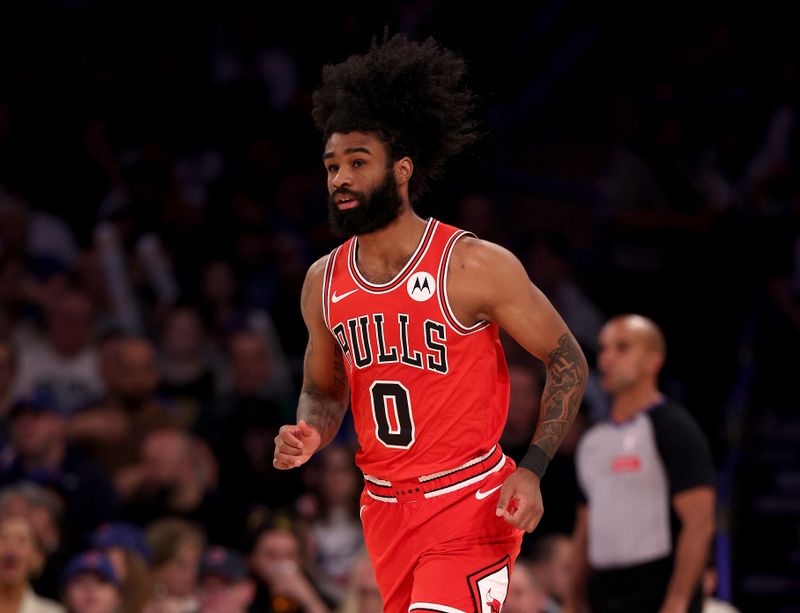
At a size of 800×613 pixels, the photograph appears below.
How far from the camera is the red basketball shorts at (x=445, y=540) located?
157 inches

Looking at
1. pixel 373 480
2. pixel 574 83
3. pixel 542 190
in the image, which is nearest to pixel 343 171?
pixel 373 480

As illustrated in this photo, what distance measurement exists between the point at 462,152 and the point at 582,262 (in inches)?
278

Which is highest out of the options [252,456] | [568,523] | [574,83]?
[574,83]

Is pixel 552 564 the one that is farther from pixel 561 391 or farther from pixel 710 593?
pixel 561 391

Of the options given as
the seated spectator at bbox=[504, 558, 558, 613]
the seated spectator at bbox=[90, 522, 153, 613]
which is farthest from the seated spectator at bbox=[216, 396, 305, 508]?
the seated spectator at bbox=[504, 558, 558, 613]

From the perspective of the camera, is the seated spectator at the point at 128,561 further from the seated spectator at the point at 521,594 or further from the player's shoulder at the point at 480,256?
the player's shoulder at the point at 480,256

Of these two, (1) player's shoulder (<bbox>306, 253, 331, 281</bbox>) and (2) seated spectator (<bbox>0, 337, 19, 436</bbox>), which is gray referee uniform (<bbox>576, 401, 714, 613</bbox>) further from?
(2) seated spectator (<bbox>0, 337, 19, 436</bbox>)

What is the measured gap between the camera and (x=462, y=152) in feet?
14.9

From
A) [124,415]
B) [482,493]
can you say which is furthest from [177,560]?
[482,493]

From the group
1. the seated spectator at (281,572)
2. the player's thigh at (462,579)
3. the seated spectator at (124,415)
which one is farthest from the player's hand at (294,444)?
the seated spectator at (124,415)

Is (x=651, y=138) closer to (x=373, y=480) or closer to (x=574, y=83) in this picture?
(x=574, y=83)

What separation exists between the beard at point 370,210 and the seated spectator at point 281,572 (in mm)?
3454

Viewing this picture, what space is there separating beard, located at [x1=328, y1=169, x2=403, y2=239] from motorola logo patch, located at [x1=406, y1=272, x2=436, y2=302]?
0.21m

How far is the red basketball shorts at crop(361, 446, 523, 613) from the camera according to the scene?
3990 mm
